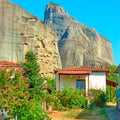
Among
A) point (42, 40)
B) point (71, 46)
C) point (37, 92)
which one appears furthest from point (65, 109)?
point (71, 46)

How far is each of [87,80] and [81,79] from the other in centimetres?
50

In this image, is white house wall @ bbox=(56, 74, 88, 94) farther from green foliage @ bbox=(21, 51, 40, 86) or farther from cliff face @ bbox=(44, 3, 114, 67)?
cliff face @ bbox=(44, 3, 114, 67)

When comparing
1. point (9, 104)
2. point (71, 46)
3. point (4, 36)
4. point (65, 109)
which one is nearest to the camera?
point (9, 104)

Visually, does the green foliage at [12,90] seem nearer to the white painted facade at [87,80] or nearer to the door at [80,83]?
the white painted facade at [87,80]

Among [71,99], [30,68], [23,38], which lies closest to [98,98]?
[71,99]

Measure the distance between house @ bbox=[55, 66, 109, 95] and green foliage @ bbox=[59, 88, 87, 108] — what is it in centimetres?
281

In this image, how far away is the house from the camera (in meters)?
30.5

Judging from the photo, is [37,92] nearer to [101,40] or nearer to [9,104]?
[9,104]

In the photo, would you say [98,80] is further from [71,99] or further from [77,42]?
[77,42]

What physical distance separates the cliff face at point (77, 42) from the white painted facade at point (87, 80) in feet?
122

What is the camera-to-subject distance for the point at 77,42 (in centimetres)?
7269

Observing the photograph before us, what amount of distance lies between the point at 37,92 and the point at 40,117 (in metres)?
7.63

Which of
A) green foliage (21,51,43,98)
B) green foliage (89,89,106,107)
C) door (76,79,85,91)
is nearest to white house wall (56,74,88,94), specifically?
door (76,79,85,91)

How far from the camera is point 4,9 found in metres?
56.2
